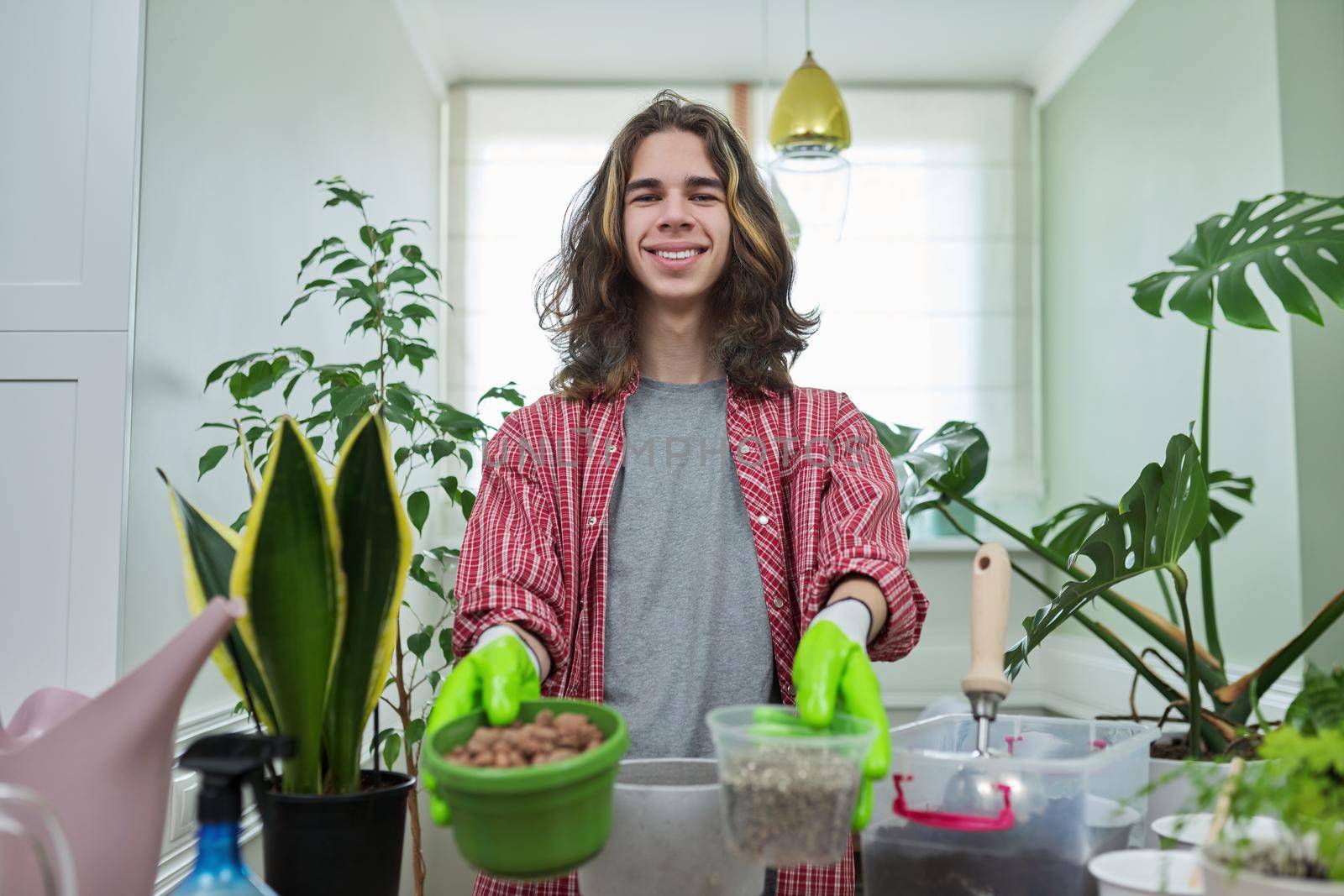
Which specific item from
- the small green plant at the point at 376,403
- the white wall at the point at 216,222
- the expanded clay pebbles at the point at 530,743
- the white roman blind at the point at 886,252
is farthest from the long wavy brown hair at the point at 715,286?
the white roman blind at the point at 886,252

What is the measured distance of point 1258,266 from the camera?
165 cm

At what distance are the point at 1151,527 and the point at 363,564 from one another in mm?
892

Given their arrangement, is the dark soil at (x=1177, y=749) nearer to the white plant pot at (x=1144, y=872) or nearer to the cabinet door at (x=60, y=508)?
the white plant pot at (x=1144, y=872)

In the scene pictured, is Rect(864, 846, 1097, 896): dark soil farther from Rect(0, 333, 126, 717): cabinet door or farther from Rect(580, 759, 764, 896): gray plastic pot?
Rect(0, 333, 126, 717): cabinet door

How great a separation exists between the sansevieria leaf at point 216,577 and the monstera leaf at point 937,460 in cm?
118

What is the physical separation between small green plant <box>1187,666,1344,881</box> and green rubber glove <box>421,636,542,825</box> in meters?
0.41

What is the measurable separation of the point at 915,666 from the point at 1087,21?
7.10 ft

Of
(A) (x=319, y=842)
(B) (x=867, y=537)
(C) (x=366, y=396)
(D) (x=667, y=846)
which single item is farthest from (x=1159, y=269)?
(A) (x=319, y=842)

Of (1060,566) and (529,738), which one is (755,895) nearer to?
(529,738)

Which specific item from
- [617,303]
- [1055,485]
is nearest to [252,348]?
[617,303]

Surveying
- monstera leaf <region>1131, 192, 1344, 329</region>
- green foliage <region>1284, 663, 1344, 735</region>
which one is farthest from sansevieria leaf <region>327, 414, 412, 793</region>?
monstera leaf <region>1131, 192, 1344, 329</region>

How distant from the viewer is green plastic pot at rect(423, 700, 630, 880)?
21.8 inches

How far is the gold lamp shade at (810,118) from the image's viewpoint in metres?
2.33

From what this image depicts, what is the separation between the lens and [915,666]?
349 cm
